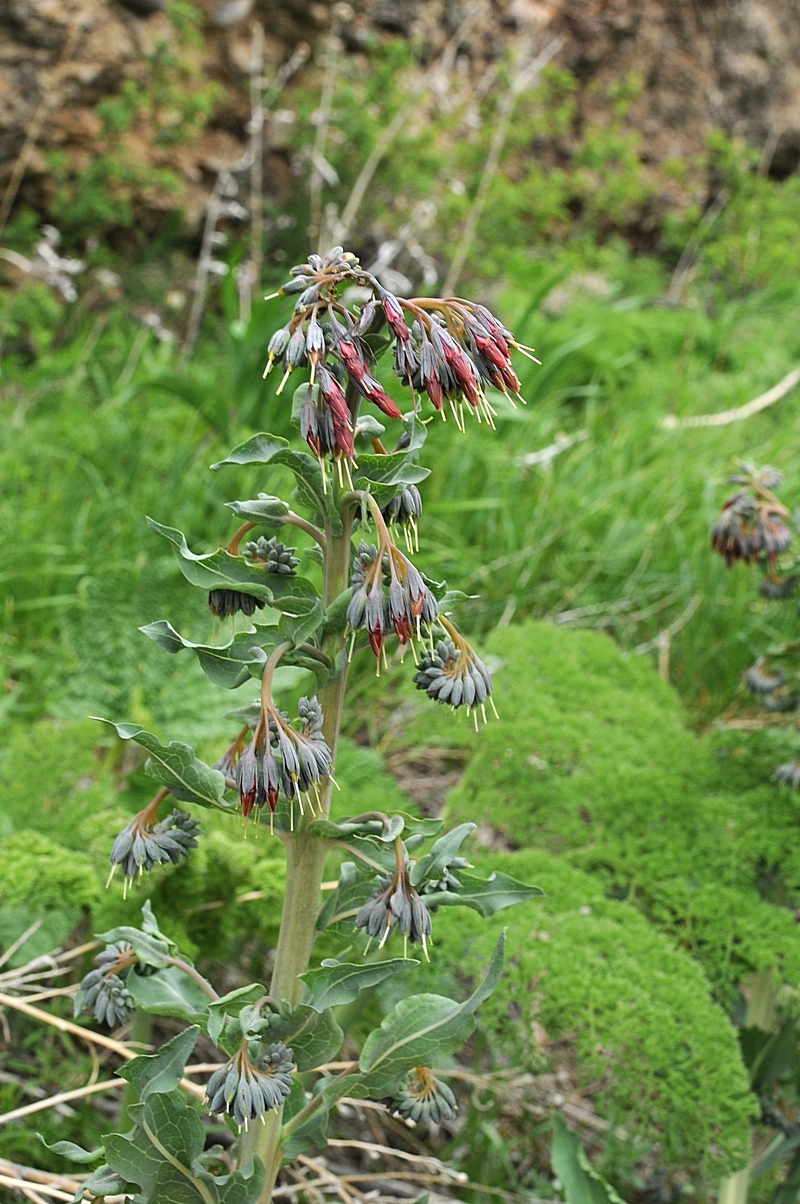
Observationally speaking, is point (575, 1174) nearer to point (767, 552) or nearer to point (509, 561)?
point (767, 552)

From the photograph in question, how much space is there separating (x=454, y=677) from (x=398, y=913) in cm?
26

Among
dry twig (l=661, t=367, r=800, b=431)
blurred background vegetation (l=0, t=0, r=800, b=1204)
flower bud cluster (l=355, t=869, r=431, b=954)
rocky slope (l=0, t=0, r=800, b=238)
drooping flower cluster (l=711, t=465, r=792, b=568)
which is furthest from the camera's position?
rocky slope (l=0, t=0, r=800, b=238)

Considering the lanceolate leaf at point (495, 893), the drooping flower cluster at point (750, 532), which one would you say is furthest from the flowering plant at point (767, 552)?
the lanceolate leaf at point (495, 893)

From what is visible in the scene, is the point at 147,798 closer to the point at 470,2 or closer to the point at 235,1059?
the point at 235,1059

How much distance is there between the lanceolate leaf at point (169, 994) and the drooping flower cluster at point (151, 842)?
0.14m

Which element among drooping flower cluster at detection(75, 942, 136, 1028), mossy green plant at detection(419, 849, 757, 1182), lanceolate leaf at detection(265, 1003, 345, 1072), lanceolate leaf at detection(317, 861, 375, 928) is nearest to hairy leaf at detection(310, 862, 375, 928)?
lanceolate leaf at detection(317, 861, 375, 928)

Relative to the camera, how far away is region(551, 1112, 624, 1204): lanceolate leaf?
1.67 meters

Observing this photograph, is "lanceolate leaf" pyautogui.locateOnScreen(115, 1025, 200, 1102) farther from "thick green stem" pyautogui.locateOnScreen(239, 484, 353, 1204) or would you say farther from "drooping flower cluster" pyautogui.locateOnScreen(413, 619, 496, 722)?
"drooping flower cluster" pyautogui.locateOnScreen(413, 619, 496, 722)

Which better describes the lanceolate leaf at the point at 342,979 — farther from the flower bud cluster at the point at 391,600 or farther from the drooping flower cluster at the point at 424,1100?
the flower bud cluster at the point at 391,600

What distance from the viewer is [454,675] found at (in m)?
1.23

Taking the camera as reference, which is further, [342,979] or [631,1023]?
[631,1023]

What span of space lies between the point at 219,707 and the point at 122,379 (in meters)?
2.42

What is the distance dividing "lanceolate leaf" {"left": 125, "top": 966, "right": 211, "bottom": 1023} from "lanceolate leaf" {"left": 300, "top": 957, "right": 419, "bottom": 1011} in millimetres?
129

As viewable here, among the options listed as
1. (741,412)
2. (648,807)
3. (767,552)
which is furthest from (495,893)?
(741,412)
